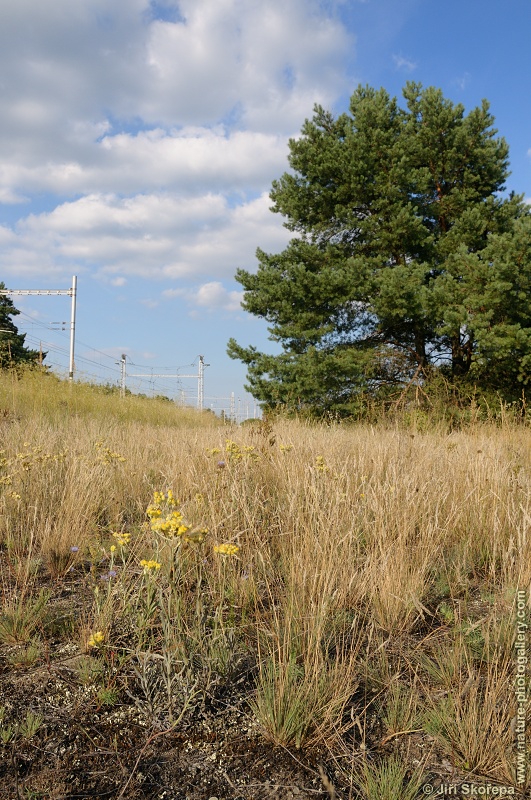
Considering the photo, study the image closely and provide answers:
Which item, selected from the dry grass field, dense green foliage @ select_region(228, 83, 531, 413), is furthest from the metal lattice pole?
the dry grass field

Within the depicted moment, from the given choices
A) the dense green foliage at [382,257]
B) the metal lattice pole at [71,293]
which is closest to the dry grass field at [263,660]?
the dense green foliage at [382,257]

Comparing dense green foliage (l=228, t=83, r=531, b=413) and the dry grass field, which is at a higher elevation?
dense green foliage (l=228, t=83, r=531, b=413)

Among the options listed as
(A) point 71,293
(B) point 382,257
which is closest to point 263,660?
(B) point 382,257

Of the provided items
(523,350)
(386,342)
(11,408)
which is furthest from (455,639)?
(386,342)

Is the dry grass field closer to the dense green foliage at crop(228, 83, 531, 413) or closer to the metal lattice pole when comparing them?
the dense green foliage at crop(228, 83, 531, 413)

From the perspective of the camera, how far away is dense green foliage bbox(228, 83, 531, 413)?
10281 millimetres

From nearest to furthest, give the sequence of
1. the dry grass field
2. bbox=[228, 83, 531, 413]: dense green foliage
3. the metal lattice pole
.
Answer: the dry grass field → bbox=[228, 83, 531, 413]: dense green foliage → the metal lattice pole

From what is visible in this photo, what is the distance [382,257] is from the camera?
10.9 m

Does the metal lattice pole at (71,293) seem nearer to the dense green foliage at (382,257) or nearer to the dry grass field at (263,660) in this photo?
the dense green foliage at (382,257)

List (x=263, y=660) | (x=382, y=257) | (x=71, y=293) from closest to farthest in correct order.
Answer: (x=263, y=660) < (x=382, y=257) < (x=71, y=293)

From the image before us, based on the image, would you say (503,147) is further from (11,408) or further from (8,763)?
(8,763)

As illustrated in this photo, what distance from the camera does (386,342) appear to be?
12172 millimetres

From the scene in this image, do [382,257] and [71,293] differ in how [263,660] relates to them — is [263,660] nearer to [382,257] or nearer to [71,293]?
[382,257]

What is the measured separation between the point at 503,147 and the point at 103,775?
14.0 metres
